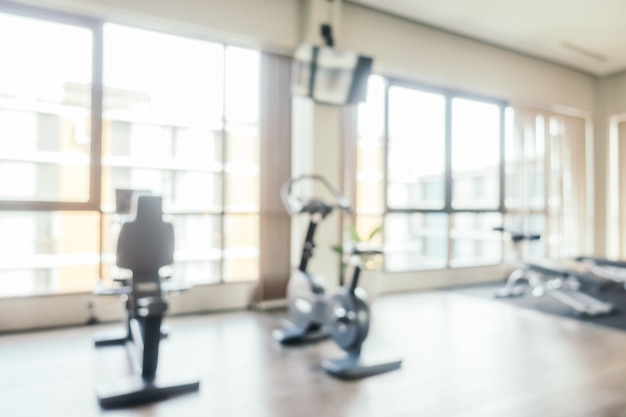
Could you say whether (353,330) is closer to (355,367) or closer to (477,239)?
(355,367)

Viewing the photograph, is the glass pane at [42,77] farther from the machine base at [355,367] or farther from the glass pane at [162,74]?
the machine base at [355,367]

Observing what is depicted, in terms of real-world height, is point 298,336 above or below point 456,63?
→ below

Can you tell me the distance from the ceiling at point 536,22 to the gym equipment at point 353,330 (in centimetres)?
352

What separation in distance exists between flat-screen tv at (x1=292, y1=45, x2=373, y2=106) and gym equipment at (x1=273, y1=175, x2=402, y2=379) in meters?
1.31

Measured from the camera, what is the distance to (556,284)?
5.62m

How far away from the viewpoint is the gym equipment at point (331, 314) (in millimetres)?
2680

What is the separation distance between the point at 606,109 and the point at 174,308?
24.3ft

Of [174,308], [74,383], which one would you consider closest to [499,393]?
[74,383]

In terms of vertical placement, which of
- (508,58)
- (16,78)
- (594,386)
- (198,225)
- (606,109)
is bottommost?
(594,386)

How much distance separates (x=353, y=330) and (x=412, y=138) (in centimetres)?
408

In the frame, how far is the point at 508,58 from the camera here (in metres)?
6.33

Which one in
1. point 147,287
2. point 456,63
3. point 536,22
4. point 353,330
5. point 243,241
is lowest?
point 353,330

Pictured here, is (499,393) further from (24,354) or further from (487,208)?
(487,208)

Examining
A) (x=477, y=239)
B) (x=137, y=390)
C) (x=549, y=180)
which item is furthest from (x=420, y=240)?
(x=137, y=390)
